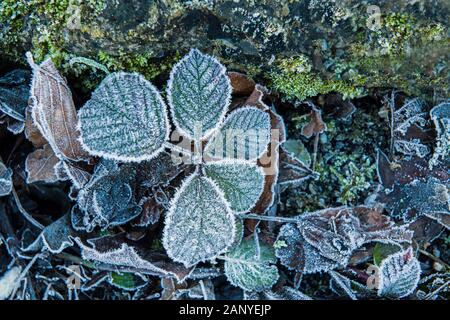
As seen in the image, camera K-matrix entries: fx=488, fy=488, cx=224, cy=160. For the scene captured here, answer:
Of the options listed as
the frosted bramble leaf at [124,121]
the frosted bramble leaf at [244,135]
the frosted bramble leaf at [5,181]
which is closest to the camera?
the frosted bramble leaf at [124,121]

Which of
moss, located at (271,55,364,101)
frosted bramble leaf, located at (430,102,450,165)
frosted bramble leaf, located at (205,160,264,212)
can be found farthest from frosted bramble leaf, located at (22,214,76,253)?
frosted bramble leaf, located at (430,102,450,165)

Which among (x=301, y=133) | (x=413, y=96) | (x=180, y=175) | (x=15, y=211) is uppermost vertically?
(x=413, y=96)

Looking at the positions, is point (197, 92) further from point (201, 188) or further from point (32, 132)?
point (32, 132)

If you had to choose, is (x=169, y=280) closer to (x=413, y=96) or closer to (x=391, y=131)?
(x=391, y=131)

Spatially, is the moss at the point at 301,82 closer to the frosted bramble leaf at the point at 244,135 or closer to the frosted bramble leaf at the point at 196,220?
the frosted bramble leaf at the point at 244,135

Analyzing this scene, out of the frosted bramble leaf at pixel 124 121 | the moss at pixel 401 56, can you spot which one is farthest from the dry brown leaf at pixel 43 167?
the moss at pixel 401 56

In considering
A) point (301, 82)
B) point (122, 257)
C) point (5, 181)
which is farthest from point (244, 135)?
point (5, 181)
